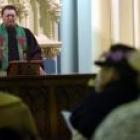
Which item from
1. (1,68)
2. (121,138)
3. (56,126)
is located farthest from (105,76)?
(1,68)

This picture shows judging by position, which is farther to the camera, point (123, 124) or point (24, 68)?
point (24, 68)

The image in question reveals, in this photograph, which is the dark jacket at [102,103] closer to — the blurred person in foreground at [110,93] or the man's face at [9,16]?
the blurred person in foreground at [110,93]

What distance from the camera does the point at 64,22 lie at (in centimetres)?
923

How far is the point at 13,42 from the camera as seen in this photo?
7.48 metres

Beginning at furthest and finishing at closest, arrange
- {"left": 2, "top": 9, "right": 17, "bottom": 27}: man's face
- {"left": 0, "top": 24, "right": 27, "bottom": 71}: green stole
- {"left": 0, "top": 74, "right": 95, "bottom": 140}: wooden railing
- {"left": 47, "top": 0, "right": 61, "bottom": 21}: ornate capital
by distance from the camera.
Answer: {"left": 47, "top": 0, "right": 61, "bottom": 21}: ornate capital
{"left": 0, "top": 24, "right": 27, "bottom": 71}: green stole
{"left": 2, "top": 9, "right": 17, "bottom": 27}: man's face
{"left": 0, "top": 74, "right": 95, "bottom": 140}: wooden railing

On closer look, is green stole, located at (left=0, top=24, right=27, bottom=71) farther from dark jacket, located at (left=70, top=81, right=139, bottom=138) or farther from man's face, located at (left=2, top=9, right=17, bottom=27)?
dark jacket, located at (left=70, top=81, right=139, bottom=138)

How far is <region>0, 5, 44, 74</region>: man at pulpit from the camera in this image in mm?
7184

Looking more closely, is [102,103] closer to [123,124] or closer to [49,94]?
[123,124]

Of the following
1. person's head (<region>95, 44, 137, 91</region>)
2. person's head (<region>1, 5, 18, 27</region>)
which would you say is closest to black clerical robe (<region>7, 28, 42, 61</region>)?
person's head (<region>1, 5, 18, 27</region>)

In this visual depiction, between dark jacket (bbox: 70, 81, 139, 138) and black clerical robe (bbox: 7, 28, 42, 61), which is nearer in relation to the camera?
dark jacket (bbox: 70, 81, 139, 138)

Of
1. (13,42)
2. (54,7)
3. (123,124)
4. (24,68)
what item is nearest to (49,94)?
(24,68)

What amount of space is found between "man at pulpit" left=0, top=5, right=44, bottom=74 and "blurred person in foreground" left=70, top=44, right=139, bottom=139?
5.12m

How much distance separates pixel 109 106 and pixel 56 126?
3.70m

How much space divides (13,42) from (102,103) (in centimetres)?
556
